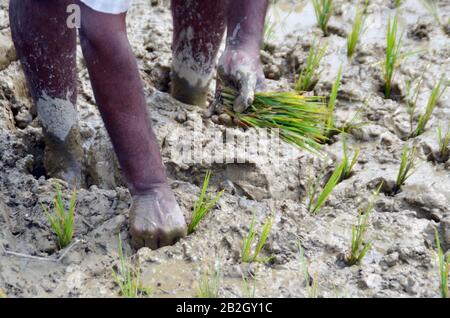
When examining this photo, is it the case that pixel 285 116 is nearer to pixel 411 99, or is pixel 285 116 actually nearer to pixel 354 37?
pixel 411 99

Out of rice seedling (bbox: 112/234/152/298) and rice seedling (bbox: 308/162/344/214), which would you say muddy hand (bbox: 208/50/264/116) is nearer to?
rice seedling (bbox: 308/162/344/214)

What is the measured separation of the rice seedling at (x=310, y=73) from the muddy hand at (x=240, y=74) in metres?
0.40

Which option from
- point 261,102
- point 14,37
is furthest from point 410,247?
point 14,37

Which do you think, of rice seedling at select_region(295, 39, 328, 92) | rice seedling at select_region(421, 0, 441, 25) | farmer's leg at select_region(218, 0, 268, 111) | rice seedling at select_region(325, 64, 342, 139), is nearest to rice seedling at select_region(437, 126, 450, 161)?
rice seedling at select_region(325, 64, 342, 139)

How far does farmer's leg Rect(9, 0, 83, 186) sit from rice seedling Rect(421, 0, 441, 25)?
174 centimetres

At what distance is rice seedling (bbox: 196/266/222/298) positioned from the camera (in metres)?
1.72

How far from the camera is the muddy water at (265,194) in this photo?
1.84m

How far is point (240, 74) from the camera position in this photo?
7.44 feet

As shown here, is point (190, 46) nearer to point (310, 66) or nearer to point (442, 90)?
point (310, 66)

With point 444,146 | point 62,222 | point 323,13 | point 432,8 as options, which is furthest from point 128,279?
point 432,8

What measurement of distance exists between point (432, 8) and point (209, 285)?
204 cm

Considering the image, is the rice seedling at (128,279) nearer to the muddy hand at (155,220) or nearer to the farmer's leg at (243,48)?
the muddy hand at (155,220)

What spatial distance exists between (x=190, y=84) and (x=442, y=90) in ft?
3.25
